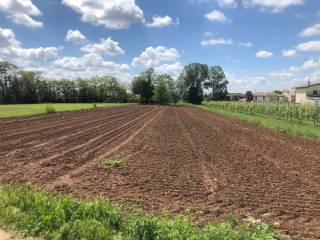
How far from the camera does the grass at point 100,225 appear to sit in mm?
5273

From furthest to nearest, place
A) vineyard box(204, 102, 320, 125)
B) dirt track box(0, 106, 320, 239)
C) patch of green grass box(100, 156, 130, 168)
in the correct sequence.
→ vineyard box(204, 102, 320, 125) < patch of green grass box(100, 156, 130, 168) < dirt track box(0, 106, 320, 239)

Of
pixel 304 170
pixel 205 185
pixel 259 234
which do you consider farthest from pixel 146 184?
pixel 304 170

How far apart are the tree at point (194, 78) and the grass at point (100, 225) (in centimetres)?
12337

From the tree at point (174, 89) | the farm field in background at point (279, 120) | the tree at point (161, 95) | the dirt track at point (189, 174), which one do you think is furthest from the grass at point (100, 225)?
the tree at point (174, 89)

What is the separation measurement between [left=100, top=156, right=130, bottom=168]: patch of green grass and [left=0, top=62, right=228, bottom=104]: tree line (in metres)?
92.5

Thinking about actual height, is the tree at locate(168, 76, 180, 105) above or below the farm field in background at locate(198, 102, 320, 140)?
above

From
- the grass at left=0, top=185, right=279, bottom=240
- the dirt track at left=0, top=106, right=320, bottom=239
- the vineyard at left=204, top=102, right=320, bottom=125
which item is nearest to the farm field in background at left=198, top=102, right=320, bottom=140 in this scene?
the vineyard at left=204, top=102, right=320, bottom=125

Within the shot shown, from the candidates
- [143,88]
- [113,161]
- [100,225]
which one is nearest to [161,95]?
[143,88]

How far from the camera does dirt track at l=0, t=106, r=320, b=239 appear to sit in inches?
280

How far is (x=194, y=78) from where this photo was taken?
137m

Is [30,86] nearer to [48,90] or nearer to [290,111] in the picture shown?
[48,90]

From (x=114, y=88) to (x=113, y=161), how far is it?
123222mm

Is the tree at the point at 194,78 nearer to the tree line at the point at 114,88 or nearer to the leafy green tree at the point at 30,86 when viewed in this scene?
the tree line at the point at 114,88

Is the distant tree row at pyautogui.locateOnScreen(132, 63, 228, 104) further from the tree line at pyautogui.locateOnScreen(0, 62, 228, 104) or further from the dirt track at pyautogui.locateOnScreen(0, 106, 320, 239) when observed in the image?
the dirt track at pyautogui.locateOnScreen(0, 106, 320, 239)
